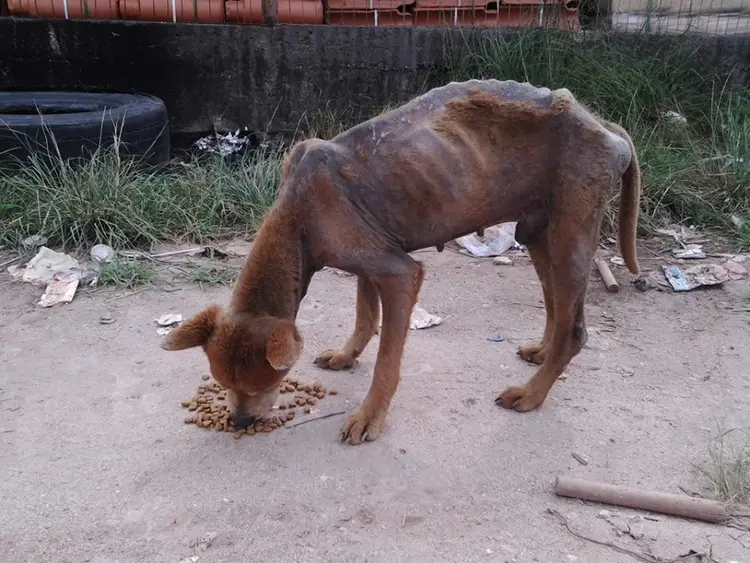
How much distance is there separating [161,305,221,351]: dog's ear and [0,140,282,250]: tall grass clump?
2.90 m

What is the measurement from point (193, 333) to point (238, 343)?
0.24 metres

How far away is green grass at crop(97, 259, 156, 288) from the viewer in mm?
5477

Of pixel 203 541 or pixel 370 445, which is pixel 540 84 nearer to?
pixel 370 445

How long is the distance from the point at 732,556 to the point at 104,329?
13.0 ft

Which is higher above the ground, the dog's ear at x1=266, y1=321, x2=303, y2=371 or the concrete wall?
the concrete wall

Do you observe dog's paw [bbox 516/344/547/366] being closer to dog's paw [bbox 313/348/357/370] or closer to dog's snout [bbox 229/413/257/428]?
dog's paw [bbox 313/348/357/370]

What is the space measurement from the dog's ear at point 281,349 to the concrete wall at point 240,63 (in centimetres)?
534

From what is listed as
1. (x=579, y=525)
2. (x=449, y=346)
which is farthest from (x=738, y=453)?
(x=449, y=346)

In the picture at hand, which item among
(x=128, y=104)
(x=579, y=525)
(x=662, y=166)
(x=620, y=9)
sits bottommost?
(x=579, y=525)

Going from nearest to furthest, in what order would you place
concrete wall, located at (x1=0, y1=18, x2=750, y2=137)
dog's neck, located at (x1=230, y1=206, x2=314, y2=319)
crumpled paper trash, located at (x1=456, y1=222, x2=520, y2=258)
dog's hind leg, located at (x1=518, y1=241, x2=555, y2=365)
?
1. dog's neck, located at (x1=230, y1=206, x2=314, y2=319)
2. dog's hind leg, located at (x1=518, y1=241, x2=555, y2=365)
3. crumpled paper trash, located at (x1=456, y1=222, x2=520, y2=258)
4. concrete wall, located at (x1=0, y1=18, x2=750, y2=137)

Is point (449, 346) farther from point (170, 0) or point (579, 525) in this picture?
point (170, 0)

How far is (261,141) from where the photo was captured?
26.8ft

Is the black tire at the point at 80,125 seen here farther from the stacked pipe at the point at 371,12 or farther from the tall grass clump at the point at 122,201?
the stacked pipe at the point at 371,12

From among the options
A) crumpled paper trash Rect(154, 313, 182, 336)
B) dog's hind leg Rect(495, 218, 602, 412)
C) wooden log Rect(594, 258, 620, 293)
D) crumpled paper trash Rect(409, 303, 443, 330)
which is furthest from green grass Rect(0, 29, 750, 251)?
dog's hind leg Rect(495, 218, 602, 412)
